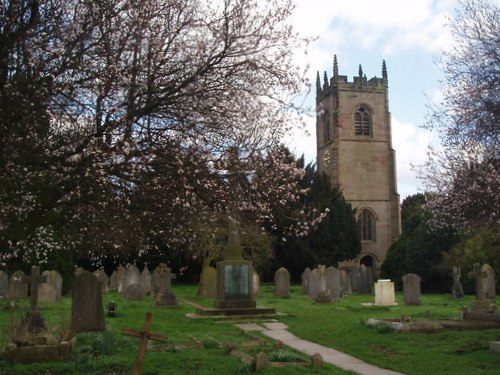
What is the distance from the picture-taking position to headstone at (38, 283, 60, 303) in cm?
2083

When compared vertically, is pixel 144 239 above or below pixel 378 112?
below

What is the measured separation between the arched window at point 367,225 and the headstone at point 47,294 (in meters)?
35.9

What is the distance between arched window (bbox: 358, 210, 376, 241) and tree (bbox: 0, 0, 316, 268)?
1804 inches

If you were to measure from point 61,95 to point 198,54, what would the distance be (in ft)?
5.76

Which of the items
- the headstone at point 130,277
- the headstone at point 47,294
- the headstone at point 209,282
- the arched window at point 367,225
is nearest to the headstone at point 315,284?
the headstone at point 209,282

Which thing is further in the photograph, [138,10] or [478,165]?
[478,165]

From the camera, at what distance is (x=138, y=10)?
7109 mm

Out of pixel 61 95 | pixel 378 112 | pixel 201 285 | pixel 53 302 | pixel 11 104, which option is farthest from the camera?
pixel 378 112

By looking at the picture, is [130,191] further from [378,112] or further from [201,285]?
[378,112]

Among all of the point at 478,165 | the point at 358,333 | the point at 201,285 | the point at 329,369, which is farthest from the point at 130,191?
the point at 201,285

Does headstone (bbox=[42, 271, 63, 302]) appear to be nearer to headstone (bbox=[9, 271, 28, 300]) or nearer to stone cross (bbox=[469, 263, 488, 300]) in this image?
headstone (bbox=[9, 271, 28, 300])

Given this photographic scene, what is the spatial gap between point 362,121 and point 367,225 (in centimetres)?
1035

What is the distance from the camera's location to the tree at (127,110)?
6.63 metres

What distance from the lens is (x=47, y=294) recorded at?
20984mm
